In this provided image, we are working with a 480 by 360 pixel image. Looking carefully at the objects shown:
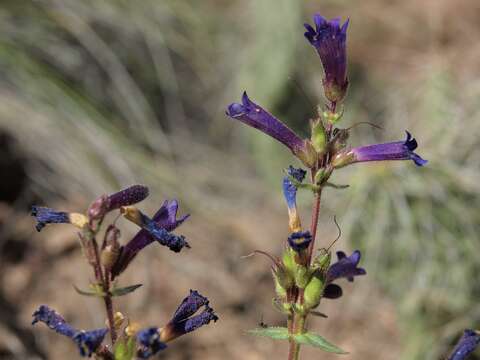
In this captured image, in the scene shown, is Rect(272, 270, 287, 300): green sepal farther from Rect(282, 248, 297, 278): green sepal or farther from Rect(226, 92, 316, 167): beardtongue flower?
Rect(226, 92, 316, 167): beardtongue flower

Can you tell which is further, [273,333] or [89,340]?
[273,333]

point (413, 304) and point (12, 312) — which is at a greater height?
point (413, 304)

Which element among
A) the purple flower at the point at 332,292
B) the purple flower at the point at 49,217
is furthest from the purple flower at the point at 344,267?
the purple flower at the point at 49,217

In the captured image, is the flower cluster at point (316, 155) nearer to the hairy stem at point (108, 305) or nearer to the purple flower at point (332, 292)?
the purple flower at point (332, 292)

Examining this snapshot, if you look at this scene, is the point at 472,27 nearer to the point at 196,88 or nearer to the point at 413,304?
the point at 196,88

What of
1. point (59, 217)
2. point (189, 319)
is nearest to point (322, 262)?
point (189, 319)

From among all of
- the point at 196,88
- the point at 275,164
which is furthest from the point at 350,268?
the point at 196,88

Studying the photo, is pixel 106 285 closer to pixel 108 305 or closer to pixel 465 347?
pixel 108 305
